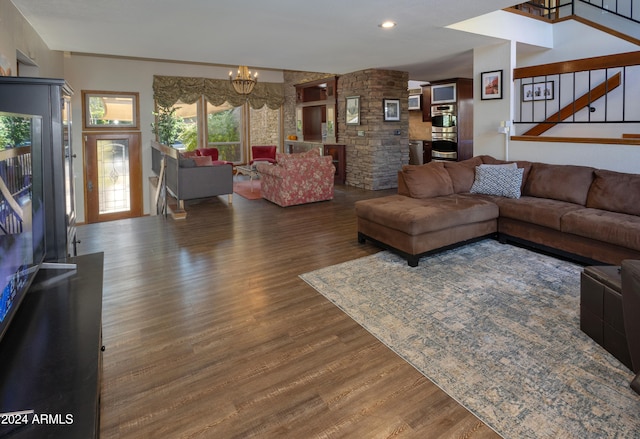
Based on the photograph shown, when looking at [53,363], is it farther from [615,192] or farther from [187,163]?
[187,163]

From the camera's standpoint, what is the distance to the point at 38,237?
203cm

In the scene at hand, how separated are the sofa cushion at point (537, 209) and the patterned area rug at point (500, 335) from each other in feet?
1.30

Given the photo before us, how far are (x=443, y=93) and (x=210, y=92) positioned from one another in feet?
19.2

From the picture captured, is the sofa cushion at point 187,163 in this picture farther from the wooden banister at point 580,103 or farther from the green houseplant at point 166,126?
the wooden banister at point 580,103

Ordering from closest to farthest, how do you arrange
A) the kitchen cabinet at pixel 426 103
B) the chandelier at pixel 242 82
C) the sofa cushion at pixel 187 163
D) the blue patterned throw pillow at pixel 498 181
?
1. the blue patterned throw pillow at pixel 498 181
2. the sofa cushion at pixel 187 163
3. the chandelier at pixel 242 82
4. the kitchen cabinet at pixel 426 103

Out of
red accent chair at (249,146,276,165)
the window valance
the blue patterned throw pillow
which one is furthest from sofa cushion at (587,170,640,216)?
the window valance

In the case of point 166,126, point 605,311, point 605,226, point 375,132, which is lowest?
point 605,311

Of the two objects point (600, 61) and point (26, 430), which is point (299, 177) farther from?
point (26, 430)

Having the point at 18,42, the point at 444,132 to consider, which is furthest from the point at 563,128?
the point at 18,42

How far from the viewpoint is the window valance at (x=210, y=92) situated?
9499 millimetres

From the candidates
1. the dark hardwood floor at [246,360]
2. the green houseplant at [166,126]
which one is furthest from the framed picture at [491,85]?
the green houseplant at [166,126]

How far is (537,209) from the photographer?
410 centimetres

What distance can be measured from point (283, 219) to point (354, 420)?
4248mm

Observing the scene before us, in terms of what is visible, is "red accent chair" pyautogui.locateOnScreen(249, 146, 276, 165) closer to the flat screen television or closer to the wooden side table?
the flat screen television
